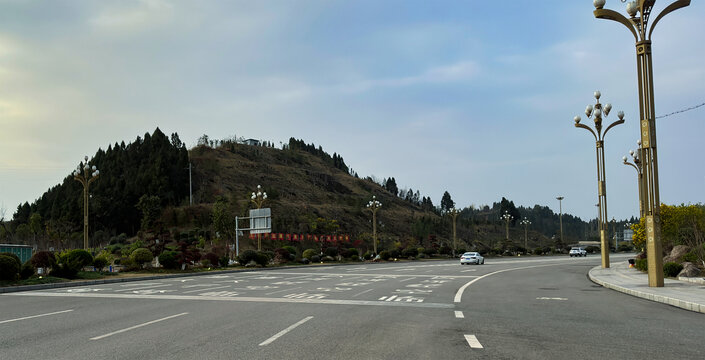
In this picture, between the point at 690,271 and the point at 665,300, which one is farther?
the point at 690,271

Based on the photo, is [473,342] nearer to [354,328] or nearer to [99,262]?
[354,328]

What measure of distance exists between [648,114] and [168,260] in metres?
30.5

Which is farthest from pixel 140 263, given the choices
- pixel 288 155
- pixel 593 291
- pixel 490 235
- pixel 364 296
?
pixel 288 155

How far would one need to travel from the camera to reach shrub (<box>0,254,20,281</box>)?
22.3 m

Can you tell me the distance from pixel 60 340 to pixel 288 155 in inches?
6574

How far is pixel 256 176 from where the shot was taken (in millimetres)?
132625

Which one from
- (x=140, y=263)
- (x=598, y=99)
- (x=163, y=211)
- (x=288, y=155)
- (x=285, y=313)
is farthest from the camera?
(x=288, y=155)

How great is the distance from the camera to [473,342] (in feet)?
26.0

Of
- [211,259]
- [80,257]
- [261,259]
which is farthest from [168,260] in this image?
[261,259]

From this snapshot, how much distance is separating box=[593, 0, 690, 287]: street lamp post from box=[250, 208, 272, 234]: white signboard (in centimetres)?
3642

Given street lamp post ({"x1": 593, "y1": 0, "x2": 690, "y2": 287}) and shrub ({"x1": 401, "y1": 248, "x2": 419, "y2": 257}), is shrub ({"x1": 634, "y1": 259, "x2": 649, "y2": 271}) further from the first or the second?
shrub ({"x1": 401, "y1": 248, "x2": 419, "y2": 257})

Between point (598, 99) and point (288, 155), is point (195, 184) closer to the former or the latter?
point (288, 155)

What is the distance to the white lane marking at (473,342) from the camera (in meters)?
7.61

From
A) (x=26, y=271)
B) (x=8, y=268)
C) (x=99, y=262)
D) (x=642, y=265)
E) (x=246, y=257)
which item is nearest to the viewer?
(x=8, y=268)
